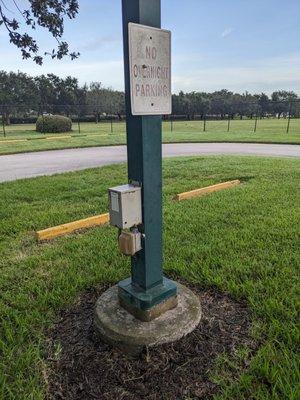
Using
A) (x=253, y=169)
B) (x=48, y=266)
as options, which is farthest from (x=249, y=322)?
(x=253, y=169)

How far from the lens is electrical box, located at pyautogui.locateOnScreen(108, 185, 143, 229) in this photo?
199 centimetres

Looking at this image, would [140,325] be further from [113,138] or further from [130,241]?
[113,138]

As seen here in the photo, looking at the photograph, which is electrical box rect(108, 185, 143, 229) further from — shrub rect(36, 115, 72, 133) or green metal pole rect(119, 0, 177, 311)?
shrub rect(36, 115, 72, 133)

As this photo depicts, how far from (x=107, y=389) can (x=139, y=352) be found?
29 centimetres

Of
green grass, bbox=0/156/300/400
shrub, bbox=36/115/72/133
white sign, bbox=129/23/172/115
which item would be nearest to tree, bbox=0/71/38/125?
shrub, bbox=36/115/72/133

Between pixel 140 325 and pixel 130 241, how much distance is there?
1.78 ft

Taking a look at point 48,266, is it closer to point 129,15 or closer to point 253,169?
point 129,15

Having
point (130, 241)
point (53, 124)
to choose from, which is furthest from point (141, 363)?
point (53, 124)

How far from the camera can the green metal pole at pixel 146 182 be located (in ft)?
6.26

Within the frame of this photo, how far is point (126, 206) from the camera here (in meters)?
2.00

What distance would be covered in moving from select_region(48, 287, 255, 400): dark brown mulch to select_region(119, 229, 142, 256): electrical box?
59 centimetres

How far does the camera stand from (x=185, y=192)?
19.5 feet

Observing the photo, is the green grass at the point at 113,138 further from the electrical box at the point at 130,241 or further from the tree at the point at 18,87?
the tree at the point at 18,87

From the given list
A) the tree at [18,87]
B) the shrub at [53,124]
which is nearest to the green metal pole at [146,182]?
the shrub at [53,124]
